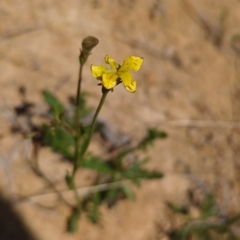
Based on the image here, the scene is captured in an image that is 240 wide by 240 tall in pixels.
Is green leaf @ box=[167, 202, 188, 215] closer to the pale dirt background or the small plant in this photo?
the pale dirt background

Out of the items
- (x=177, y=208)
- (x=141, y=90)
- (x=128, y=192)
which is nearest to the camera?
(x=128, y=192)

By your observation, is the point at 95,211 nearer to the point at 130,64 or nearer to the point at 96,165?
the point at 96,165

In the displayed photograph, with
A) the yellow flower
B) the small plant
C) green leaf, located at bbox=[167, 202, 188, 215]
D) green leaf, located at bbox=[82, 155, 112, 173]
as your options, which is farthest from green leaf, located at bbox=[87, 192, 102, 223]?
the yellow flower

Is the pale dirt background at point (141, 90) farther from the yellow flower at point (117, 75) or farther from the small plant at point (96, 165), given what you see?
the yellow flower at point (117, 75)

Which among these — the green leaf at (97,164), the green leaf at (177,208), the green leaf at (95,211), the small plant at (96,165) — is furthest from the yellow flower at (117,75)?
the green leaf at (177,208)

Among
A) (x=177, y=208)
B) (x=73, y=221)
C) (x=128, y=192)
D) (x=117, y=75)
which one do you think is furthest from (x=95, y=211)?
(x=117, y=75)

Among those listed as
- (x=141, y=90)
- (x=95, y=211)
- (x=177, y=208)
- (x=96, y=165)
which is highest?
(x=141, y=90)

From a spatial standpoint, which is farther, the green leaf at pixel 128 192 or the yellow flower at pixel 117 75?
the green leaf at pixel 128 192

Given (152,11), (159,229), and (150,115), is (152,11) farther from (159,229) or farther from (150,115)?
(159,229)
